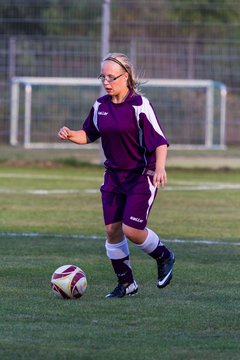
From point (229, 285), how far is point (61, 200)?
278 inches

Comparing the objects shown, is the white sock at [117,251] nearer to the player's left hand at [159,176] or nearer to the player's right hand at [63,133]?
the player's left hand at [159,176]

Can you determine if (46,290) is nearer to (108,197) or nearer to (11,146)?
(108,197)

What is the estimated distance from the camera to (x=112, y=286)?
7.71m

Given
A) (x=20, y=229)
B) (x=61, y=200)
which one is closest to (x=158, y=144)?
(x=20, y=229)

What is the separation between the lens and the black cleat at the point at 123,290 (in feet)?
23.9

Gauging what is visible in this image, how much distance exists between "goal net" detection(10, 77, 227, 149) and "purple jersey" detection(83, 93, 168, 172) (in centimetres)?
1451

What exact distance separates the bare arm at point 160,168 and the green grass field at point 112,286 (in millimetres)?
794

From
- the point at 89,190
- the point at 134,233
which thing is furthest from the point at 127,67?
the point at 89,190

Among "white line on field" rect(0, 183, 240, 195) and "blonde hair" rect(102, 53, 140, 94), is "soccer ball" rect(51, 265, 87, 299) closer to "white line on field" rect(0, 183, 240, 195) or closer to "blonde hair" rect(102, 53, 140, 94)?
"blonde hair" rect(102, 53, 140, 94)

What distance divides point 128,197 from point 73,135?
608 millimetres

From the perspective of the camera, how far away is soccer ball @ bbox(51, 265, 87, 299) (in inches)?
278

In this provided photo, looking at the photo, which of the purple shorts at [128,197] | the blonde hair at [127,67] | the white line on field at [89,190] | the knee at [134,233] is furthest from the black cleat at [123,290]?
the white line on field at [89,190]

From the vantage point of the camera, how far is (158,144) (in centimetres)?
725

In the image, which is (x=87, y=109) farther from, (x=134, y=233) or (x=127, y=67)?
(x=134, y=233)
